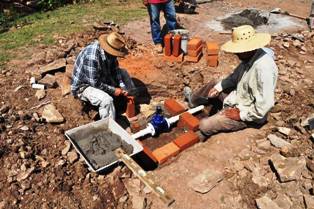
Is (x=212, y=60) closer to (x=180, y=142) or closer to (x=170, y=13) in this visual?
(x=170, y=13)

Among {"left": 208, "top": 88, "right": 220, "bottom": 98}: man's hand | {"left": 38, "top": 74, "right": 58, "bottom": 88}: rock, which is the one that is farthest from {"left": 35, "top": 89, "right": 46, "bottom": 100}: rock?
{"left": 208, "top": 88, "right": 220, "bottom": 98}: man's hand

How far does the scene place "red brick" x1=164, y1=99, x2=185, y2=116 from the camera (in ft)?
18.7

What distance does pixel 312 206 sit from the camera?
366cm

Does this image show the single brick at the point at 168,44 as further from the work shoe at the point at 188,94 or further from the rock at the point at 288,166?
the rock at the point at 288,166

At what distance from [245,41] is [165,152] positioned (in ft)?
5.79

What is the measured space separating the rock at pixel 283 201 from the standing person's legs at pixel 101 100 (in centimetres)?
249

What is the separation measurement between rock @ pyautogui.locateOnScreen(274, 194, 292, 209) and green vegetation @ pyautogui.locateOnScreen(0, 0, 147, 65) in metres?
5.36

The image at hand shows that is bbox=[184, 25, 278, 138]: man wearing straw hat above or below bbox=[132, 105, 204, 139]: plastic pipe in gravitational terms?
above

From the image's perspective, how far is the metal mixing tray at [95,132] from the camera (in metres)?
4.46

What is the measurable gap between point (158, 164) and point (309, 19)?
20.0 feet

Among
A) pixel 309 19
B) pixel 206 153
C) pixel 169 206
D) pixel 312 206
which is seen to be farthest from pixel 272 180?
pixel 309 19

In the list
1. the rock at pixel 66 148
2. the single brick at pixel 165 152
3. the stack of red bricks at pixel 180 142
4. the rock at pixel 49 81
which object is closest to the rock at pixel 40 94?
the rock at pixel 49 81

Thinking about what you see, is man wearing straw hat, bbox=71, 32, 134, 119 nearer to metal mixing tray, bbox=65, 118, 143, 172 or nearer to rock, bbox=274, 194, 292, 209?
metal mixing tray, bbox=65, 118, 143, 172

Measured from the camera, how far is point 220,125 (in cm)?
486
